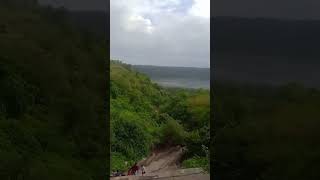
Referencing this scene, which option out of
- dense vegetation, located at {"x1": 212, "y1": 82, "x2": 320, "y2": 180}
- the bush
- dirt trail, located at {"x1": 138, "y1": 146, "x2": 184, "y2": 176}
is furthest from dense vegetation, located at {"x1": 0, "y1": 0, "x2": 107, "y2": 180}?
the bush

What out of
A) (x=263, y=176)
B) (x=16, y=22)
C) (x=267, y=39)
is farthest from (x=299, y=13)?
(x=16, y=22)

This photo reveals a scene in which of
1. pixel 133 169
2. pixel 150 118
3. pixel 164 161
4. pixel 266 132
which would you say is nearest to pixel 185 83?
pixel 150 118

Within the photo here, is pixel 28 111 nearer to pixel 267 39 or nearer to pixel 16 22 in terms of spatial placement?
pixel 16 22

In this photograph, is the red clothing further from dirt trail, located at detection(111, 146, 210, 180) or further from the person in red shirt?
dirt trail, located at detection(111, 146, 210, 180)

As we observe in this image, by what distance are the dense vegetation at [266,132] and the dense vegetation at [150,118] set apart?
164cm

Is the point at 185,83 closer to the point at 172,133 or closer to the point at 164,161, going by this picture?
the point at 172,133

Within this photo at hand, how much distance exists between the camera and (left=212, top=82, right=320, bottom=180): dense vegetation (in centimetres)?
384

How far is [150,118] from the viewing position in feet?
22.7

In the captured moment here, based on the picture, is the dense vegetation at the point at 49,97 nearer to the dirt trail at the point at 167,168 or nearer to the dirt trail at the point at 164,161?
the dirt trail at the point at 167,168

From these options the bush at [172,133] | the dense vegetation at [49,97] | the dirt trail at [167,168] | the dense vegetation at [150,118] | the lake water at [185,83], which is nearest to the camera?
the dense vegetation at [49,97]

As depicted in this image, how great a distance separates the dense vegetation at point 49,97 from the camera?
3734 millimetres

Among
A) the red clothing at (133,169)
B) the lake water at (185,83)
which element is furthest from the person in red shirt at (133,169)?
the lake water at (185,83)

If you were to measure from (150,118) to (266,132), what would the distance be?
3142 millimetres

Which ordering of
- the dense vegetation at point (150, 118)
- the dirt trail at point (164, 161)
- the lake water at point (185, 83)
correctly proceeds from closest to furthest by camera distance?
1. the dirt trail at point (164, 161)
2. the dense vegetation at point (150, 118)
3. the lake water at point (185, 83)
